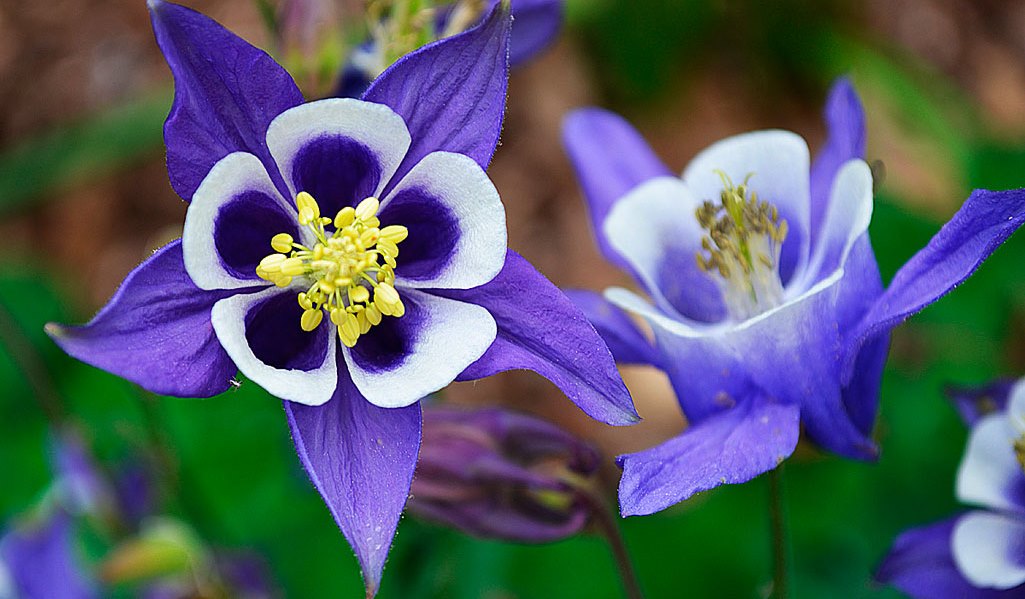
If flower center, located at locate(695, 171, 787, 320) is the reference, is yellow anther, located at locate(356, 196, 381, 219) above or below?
above

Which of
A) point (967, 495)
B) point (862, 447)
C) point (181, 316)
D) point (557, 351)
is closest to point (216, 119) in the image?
point (181, 316)

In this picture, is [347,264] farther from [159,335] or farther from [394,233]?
[159,335]

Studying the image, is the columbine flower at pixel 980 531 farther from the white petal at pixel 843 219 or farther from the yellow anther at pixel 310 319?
the yellow anther at pixel 310 319

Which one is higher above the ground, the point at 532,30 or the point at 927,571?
the point at 532,30

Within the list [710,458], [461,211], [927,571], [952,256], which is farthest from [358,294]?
[927,571]

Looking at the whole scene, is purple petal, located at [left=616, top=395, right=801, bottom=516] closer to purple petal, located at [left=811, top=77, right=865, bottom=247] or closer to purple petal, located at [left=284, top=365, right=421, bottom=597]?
purple petal, located at [left=284, top=365, right=421, bottom=597]

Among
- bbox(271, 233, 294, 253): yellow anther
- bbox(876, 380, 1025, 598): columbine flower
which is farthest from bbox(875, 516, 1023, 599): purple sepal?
bbox(271, 233, 294, 253): yellow anther

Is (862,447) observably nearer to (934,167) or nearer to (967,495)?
(967,495)
